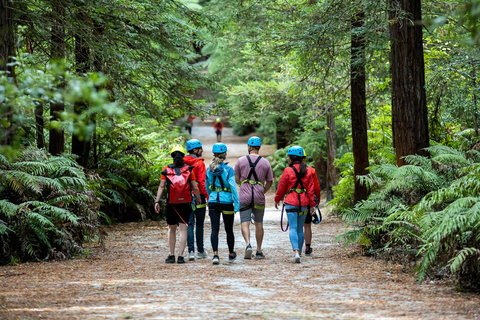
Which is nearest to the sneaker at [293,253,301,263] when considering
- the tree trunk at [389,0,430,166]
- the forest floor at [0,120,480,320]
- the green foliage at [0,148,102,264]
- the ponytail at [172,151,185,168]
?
the forest floor at [0,120,480,320]

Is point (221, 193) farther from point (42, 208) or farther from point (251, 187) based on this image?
point (42, 208)

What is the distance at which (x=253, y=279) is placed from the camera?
24.9ft

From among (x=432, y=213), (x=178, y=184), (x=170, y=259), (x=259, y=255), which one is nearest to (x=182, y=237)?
(x=170, y=259)

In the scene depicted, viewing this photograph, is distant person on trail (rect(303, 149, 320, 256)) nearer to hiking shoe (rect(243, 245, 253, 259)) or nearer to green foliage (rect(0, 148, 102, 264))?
hiking shoe (rect(243, 245, 253, 259))

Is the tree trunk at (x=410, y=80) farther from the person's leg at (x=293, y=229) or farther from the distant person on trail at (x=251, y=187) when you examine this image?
the distant person on trail at (x=251, y=187)

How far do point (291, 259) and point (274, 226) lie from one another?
20.4 ft

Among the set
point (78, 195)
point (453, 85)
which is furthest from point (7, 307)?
point (453, 85)

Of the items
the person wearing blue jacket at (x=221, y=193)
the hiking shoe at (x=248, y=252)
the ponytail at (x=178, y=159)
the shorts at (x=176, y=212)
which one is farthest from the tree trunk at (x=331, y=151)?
the shorts at (x=176, y=212)

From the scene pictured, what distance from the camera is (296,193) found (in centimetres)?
947

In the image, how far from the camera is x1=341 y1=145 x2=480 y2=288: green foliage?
643 centimetres

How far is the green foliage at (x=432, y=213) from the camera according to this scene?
253 inches

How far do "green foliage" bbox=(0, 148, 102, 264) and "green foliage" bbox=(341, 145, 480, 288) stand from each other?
180 inches

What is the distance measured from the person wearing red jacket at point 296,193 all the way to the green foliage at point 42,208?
335 centimetres

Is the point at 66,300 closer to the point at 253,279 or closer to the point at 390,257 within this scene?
the point at 253,279
